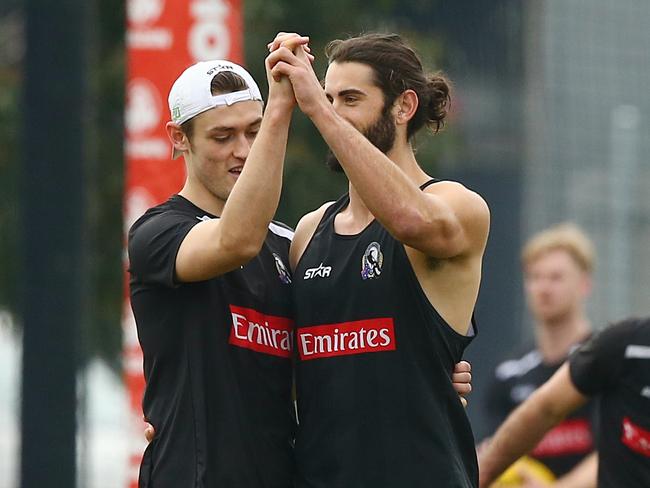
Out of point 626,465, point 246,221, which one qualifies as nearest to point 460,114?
point 626,465

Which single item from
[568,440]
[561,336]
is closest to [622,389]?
[568,440]

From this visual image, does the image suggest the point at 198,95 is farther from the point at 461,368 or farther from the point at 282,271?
the point at 461,368

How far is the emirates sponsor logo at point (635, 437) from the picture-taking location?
6.35 m

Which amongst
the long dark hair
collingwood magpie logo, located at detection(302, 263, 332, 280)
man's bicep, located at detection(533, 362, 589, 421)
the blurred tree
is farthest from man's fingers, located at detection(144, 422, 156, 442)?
the blurred tree

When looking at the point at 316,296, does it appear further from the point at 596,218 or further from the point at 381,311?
the point at 596,218

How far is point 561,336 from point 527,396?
380 mm

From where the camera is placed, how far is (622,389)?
6438 mm

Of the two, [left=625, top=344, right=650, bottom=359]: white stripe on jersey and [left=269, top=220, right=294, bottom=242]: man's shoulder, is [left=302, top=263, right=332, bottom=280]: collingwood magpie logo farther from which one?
[left=625, top=344, right=650, bottom=359]: white stripe on jersey

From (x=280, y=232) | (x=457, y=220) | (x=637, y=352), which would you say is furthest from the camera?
(x=637, y=352)

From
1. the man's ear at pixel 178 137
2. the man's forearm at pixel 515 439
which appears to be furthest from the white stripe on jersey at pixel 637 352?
the man's ear at pixel 178 137

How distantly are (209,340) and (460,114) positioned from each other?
41.6 feet

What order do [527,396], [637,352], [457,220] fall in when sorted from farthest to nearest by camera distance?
[527,396], [637,352], [457,220]

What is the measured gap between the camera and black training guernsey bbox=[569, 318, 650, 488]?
6363 millimetres

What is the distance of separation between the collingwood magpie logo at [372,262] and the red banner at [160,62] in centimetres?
365
